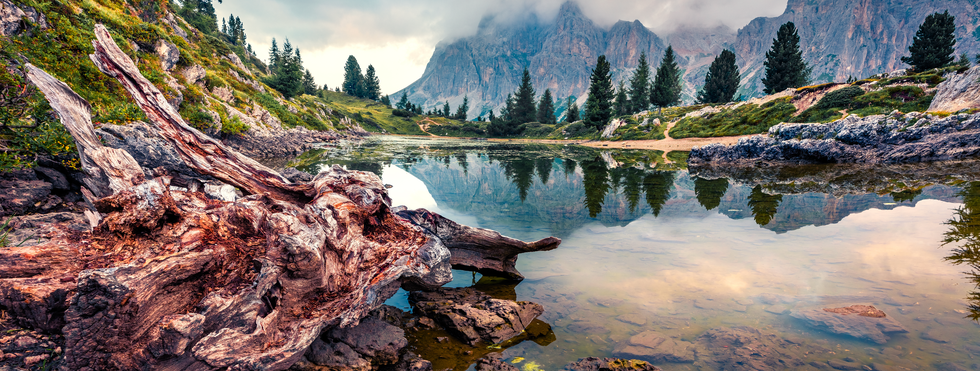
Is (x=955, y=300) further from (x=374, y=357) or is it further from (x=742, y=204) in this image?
(x=374, y=357)

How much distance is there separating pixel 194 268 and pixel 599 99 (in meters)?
82.4

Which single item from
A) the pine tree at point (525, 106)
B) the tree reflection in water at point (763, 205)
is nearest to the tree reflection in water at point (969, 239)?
the tree reflection in water at point (763, 205)

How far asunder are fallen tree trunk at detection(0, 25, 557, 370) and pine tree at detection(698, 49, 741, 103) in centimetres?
10458

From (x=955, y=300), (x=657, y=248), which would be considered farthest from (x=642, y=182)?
(x=955, y=300)

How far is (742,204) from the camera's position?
1385cm

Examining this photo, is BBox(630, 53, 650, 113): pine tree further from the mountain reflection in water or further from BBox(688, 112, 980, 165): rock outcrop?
the mountain reflection in water

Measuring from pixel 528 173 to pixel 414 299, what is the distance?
19.4 m

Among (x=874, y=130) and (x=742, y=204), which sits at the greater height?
(x=874, y=130)

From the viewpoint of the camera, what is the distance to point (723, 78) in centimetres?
8919

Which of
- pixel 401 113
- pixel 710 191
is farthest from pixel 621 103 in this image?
pixel 710 191

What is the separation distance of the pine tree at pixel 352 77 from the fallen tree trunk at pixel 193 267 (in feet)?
595

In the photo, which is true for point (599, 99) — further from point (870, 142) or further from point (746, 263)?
point (746, 263)

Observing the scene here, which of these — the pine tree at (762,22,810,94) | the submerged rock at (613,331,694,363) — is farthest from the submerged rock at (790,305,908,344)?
the pine tree at (762,22,810,94)

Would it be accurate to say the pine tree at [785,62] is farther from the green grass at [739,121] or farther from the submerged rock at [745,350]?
the submerged rock at [745,350]
